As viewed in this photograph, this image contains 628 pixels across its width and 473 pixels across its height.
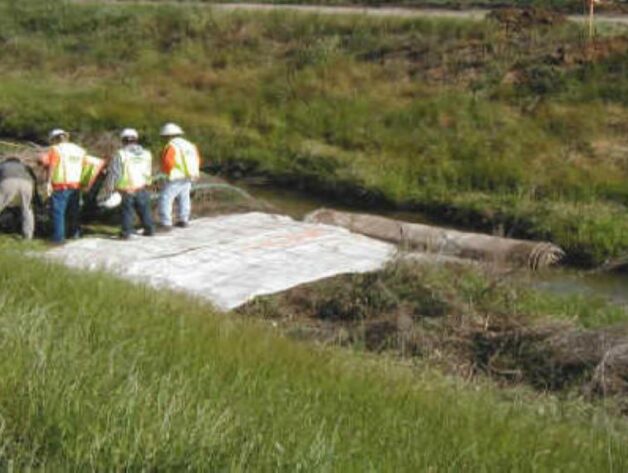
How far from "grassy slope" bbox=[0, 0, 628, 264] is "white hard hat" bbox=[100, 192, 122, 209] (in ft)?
21.1

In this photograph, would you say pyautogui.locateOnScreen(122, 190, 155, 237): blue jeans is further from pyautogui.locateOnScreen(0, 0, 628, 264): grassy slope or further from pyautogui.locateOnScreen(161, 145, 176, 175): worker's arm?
pyautogui.locateOnScreen(0, 0, 628, 264): grassy slope

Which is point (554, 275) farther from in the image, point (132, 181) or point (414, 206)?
point (132, 181)

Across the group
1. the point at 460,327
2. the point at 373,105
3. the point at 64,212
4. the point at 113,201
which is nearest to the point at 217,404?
Answer: the point at 460,327

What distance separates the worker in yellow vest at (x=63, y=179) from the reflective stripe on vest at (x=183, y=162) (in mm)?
1381

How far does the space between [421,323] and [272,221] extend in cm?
619

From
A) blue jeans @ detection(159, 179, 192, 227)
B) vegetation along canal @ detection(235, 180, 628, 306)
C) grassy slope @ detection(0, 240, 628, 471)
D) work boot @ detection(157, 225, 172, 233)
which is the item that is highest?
grassy slope @ detection(0, 240, 628, 471)

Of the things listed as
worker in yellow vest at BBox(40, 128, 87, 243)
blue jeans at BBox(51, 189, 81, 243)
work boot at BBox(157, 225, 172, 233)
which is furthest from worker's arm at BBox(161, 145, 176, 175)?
blue jeans at BBox(51, 189, 81, 243)

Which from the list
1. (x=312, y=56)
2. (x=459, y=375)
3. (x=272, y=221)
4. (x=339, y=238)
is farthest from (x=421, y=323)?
(x=312, y=56)

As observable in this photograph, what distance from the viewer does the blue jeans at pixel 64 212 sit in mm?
16281

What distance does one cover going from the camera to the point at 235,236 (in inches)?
653

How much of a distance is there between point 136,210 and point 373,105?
11225mm

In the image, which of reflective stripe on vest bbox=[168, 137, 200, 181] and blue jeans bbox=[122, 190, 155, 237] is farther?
reflective stripe on vest bbox=[168, 137, 200, 181]

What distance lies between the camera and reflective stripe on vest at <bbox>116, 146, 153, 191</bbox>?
55.1ft

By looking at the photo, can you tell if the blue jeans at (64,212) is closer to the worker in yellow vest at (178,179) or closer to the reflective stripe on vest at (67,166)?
the reflective stripe on vest at (67,166)
